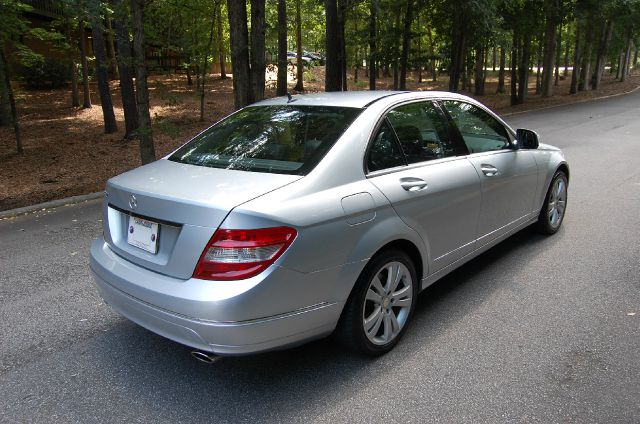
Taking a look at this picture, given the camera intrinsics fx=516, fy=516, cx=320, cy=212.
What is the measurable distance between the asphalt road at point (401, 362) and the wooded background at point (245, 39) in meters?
5.09

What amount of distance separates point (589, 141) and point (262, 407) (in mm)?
12225

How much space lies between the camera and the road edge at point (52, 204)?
288 inches

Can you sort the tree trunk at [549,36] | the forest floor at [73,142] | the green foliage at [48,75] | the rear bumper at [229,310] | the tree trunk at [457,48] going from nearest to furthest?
the rear bumper at [229,310]
the forest floor at [73,142]
the tree trunk at [457,48]
the green foliage at [48,75]
the tree trunk at [549,36]

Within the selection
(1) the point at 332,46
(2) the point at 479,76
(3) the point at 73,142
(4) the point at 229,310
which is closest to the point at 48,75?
(3) the point at 73,142

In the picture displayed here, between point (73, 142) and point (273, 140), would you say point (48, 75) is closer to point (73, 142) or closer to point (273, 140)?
point (73, 142)

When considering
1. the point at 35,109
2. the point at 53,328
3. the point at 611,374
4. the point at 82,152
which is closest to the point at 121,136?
the point at 82,152

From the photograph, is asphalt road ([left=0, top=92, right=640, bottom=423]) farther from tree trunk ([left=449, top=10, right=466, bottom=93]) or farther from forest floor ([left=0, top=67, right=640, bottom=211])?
tree trunk ([left=449, top=10, right=466, bottom=93])

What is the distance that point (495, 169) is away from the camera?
4.29 m

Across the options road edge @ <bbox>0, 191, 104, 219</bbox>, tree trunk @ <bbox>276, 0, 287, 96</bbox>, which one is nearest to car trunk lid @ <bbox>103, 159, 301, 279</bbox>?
road edge @ <bbox>0, 191, 104, 219</bbox>

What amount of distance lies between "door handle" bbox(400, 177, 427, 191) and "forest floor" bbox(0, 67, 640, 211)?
19.9 ft

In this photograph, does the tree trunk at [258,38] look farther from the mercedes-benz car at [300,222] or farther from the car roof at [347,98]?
the mercedes-benz car at [300,222]

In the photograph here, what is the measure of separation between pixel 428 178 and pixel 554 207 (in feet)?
8.69

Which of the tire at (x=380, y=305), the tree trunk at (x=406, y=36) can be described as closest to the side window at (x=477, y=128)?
the tire at (x=380, y=305)

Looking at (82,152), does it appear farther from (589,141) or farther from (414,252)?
(589,141)
